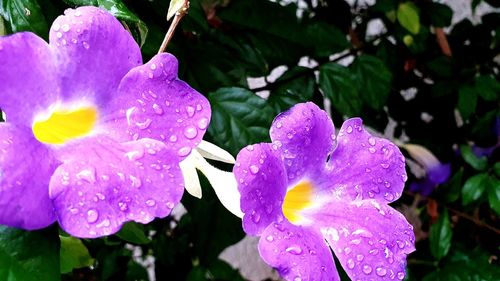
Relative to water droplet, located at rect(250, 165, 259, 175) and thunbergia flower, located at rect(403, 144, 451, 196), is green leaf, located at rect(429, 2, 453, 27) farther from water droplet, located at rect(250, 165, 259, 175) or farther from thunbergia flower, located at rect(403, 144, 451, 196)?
water droplet, located at rect(250, 165, 259, 175)

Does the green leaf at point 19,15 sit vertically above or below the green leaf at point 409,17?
above

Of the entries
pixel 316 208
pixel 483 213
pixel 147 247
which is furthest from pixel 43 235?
pixel 483 213

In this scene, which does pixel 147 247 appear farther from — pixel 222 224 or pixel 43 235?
pixel 43 235

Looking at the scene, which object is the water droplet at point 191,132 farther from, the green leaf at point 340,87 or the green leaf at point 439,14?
the green leaf at point 439,14

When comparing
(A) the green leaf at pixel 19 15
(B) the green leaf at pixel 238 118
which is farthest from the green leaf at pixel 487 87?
(A) the green leaf at pixel 19 15

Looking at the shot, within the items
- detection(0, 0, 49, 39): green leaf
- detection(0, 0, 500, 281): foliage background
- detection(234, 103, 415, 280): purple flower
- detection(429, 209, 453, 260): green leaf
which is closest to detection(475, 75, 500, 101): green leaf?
detection(0, 0, 500, 281): foliage background

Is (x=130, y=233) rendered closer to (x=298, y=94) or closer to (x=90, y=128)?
(x=90, y=128)
